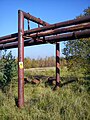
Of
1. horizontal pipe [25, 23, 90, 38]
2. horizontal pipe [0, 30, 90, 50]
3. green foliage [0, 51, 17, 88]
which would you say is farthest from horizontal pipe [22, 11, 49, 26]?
green foliage [0, 51, 17, 88]

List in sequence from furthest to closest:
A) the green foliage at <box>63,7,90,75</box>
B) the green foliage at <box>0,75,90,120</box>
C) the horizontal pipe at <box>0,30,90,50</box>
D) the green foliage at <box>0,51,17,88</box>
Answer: the green foliage at <box>63,7,90,75</box> → the green foliage at <box>0,51,17,88</box> → the horizontal pipe at <box>0,30,90,50</box> → the green foliage at <box>0,75,90,120</box>

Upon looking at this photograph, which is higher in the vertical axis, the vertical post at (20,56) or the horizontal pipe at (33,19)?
the horizontal pipe at (33,19)

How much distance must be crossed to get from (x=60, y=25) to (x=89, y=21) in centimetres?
100

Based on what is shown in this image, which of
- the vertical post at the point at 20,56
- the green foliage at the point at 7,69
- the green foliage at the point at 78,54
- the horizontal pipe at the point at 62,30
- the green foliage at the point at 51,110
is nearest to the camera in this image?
the green foliage at the point at 51,110

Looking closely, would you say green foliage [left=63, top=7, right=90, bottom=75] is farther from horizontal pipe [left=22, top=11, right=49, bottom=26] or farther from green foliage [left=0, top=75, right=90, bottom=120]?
green foliage [left=0, top=75, right=90, bottom=120]

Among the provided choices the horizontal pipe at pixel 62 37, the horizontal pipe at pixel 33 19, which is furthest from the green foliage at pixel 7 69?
the horizontal pipe at pixel 33 19

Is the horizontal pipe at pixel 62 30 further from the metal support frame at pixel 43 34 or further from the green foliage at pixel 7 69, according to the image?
the green foliage at pixel 7 69

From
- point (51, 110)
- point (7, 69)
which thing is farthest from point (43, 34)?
point (7, 69)

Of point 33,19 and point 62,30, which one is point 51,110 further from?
point 33,19

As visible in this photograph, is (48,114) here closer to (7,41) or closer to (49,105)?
(49,105)

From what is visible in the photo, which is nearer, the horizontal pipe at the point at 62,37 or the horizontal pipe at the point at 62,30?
the horizontal pipe at the point at 62,30

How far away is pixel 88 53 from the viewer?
33.5 ft

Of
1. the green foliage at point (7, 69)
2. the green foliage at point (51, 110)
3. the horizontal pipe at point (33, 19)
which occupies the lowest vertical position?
the green foliage at point (51, 110)

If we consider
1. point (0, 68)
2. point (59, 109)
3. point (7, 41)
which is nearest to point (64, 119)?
point (59, 109)
